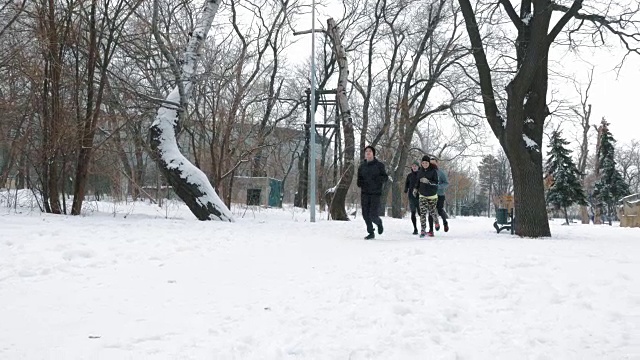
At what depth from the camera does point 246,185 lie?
91.2ft

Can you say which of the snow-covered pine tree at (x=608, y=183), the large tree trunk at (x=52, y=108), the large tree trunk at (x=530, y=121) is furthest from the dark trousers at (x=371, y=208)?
the snow-covered pine tree at (x=608, y=183)

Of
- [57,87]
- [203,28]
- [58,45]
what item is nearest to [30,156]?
[57,87]

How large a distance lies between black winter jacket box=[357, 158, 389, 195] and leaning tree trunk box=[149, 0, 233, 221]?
12.1 ft

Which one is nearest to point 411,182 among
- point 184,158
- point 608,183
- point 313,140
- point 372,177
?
point 372,177

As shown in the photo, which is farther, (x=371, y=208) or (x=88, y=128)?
(x=88, y=128)

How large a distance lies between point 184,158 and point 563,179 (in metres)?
38.2

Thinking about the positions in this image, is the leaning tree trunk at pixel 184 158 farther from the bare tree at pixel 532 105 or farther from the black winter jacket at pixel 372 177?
the bare tree at pixel 532 105

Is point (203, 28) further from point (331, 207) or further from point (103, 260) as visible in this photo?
point (103, 260)

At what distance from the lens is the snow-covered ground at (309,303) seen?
276 centimetres

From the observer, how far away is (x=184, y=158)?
37.8ft

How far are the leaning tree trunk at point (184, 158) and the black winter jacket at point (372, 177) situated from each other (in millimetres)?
3700

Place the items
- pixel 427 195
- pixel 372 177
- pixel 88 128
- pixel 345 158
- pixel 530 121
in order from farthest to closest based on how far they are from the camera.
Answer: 1. pixel 345 158
2. pixel 530 121
3. pixel 88 128
4. pixel 427 195
5. pixel 372 177

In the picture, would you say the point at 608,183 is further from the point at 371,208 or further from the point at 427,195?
the point at 371,208

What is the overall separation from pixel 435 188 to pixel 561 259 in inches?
204
